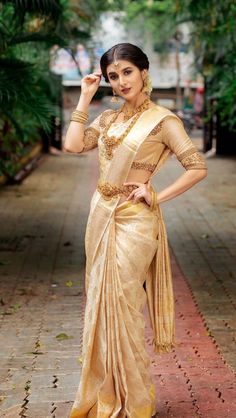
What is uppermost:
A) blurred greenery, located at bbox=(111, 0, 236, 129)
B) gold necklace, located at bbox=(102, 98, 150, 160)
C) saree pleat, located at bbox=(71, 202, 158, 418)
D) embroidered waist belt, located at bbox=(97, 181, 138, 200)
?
gold necklace, located at bbox=(102, 98, 150, 160)

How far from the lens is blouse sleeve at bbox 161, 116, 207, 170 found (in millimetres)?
4152

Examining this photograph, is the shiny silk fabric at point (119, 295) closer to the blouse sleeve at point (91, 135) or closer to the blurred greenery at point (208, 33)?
the blouse sleeve at point (91, 135)

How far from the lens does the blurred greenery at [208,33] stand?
12.6 m

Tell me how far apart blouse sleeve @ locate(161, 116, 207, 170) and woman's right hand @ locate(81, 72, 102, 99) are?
1.47 ft

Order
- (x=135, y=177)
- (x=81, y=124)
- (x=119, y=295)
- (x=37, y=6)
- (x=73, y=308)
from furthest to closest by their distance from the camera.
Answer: (x=37, y=6)
(x=73, y=308)
(x=81, y=124)
(x=135, y=177)
(x=119, y=295)

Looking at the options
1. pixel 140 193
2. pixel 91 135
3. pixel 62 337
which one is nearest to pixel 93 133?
pixel 91 135

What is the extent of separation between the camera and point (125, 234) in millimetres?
4184

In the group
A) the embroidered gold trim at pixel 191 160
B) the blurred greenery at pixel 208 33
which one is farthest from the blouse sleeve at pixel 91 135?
the blurred greenery at pixel 208 33

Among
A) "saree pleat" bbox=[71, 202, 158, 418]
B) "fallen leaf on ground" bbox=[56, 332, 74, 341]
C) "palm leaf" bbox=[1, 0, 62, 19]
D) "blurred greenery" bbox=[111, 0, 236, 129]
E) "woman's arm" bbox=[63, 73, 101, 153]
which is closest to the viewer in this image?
"saree pleat" bbox=[71, 202, 158, 418]

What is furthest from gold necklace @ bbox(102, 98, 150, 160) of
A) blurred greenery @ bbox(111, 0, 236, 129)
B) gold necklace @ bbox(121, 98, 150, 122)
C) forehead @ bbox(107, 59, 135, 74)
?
blurred greenery @ bbox(111, 0, 236, 129)

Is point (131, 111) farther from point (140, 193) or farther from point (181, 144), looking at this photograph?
point (140, 193)

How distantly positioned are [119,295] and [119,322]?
0.43ft

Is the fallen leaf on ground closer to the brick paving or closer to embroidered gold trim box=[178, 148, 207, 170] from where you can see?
the brick paving

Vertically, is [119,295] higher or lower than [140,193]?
lower
